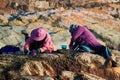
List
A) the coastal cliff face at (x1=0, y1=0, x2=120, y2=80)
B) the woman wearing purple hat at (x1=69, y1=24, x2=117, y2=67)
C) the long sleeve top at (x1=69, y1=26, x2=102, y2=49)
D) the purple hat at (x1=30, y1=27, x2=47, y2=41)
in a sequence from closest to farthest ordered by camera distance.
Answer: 1. the coastal cliff face at (x1=0, y1=0, x2=120, y2=80)
2. the woman wearing purple hat at (x1=69, y1=24, x2=117, y2=67)
3. the purple hat at (x1=30, y1=27, x2=47, y2=41)
4. the long sleeve top at (x1=69, y1=26, x2=102, y2=49)

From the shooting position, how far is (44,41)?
491 inches

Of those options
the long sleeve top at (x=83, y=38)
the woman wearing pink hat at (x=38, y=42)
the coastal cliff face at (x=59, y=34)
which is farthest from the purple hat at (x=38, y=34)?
the long sleeve top at (x=83, y=38)

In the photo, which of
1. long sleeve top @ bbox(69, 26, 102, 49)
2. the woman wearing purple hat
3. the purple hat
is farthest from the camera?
long sleeve top @ bbox(69, 26, 102, 49)

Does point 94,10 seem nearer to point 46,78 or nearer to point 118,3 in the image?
point 118,3

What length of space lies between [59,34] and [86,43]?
15435 mm

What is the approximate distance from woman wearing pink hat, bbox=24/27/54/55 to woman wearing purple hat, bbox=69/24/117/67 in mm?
1026

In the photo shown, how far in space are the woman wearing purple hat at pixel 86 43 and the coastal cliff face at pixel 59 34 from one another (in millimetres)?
481

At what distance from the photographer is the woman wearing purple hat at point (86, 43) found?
1158cm

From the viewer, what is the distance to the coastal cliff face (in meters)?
9.50

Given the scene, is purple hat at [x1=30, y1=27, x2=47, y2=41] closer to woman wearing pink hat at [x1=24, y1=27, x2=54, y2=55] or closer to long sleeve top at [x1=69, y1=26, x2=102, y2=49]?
woman wearing pink hat at [x1=24, y1=27, x2=54, y2=55]

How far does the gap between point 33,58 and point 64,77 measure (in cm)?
138

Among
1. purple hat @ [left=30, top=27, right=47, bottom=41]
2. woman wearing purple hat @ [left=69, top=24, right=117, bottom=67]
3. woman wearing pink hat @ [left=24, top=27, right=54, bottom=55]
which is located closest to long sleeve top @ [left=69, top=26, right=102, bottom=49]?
woman wearing purple hat @ [left=69, top=24, right=117, bottom=67]

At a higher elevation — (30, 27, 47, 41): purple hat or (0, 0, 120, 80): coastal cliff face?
(30, 27, 47, 41): purple hat

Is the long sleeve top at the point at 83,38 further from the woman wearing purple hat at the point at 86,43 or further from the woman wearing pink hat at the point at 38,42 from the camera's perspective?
the woman wearing pink hat at the point at 38,42
